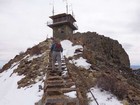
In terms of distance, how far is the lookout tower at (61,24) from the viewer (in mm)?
48375

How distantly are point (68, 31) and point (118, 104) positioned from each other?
36672 mm

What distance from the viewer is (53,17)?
167ft

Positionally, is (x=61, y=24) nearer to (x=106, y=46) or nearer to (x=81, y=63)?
(x=106, y=46)

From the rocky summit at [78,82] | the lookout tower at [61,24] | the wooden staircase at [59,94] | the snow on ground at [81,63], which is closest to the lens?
the wooden staircase at [59,94]

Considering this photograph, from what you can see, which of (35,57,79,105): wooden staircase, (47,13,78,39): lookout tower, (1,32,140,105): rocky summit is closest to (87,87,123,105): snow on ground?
(1,32,140,105): rocky summit

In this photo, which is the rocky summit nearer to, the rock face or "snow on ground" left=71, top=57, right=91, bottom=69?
"snow on ground" left=71, top=57, right=91, bottom=69

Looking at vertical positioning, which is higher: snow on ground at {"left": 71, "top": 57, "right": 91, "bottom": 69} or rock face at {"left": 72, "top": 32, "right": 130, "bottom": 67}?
rock face at {"left": 72, "top": 32, "right": 130, "bottom": 67}

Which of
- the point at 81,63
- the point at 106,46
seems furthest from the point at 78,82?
the point at 106,46

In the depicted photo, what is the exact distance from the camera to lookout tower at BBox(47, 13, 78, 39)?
48375 mm

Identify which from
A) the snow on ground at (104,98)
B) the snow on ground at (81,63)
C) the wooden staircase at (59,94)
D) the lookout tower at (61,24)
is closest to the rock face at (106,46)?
the lookout tower at (61,24)

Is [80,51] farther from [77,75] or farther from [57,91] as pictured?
[57,91]

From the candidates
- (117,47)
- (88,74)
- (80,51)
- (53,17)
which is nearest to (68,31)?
(53,17)

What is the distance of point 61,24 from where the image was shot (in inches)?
1943

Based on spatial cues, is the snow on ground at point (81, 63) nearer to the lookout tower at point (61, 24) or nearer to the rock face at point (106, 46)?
the rock face at point (106, 46)
